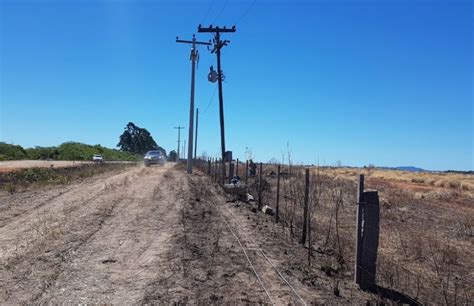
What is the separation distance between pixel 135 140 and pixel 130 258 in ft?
473

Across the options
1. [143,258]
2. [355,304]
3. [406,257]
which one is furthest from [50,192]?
[355,304]

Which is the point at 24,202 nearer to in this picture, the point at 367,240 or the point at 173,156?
the point at 367,240

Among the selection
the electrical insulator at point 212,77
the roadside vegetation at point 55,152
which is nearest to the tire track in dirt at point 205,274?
the electrical insulator at point 212,77

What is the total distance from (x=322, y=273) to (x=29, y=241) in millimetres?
5534

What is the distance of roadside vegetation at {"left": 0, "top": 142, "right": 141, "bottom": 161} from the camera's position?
221ft

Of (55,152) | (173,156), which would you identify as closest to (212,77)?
(55,152)

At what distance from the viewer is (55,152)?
80312 millimetres

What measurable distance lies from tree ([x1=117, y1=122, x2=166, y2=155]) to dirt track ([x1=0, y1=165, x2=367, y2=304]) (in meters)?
133

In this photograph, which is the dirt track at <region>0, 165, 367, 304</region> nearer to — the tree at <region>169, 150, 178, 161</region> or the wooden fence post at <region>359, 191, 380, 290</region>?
the wooden fence post at <region>359, 191, 380, 290</region>

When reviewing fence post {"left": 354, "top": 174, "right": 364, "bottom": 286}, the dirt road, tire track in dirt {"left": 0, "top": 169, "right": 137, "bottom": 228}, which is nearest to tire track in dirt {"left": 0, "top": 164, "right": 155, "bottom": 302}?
the dirt road

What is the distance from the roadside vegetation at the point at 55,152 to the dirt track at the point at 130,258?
53750 millimetres

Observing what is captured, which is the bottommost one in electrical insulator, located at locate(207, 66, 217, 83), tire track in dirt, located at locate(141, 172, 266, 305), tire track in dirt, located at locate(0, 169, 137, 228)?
tire track in dirt, located at locate(141, 172, 266, 305)

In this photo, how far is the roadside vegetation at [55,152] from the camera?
6734cm

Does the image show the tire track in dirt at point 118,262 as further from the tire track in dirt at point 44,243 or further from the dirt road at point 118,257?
the tire track in dirt at point 44,243
